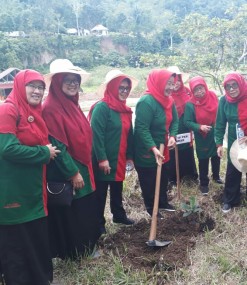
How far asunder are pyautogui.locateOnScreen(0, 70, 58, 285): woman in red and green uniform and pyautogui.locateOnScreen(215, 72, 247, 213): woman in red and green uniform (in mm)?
1853

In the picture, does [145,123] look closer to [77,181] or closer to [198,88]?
[77,181]

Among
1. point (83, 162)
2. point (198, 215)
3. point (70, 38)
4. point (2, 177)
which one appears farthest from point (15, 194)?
point (70, 38)

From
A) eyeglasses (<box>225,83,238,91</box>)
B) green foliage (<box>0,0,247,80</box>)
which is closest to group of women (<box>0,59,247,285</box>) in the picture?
eyeglasses (<box>225,83,238,91</box>)

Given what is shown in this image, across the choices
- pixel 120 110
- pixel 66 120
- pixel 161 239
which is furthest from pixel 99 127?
pixel 161 239

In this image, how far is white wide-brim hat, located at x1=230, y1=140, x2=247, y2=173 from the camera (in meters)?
3.05

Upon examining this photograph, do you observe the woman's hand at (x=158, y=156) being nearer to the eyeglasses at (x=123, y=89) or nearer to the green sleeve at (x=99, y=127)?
the green sleeve at (x=99, y=127)

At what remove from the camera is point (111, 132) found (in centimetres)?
292

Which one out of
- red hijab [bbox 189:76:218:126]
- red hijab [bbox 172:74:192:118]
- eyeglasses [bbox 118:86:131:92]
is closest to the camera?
eyeglasses [bbox 118:86:131:92]

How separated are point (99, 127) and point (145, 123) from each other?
0.49 m

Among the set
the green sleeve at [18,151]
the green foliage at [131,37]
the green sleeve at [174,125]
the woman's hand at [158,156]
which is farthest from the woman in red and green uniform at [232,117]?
the green foliage at [131,37]

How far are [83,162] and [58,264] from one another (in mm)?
867

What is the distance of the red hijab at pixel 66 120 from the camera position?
7.54 ft

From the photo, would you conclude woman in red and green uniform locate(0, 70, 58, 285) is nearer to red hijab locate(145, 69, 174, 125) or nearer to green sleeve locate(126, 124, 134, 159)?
green sleeve locate(126, 124, 134, 159)

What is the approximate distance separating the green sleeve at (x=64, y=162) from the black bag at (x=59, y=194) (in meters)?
0.08
